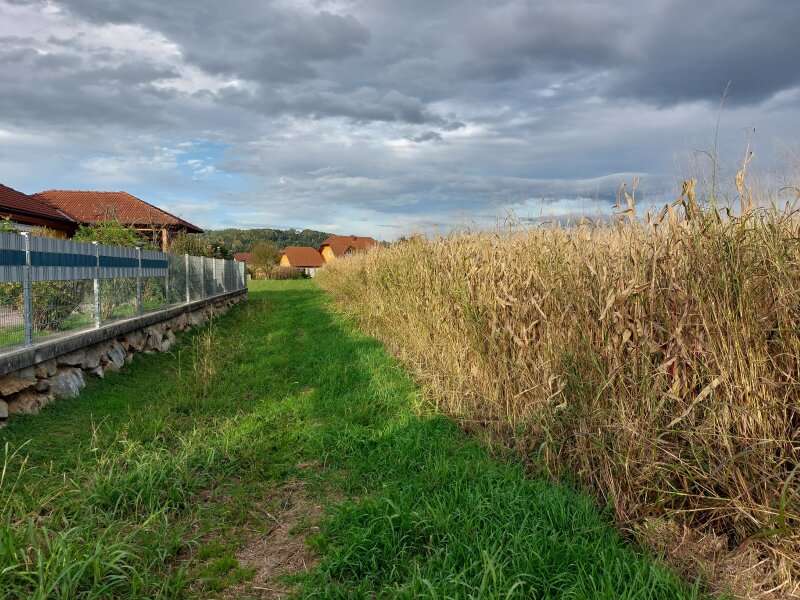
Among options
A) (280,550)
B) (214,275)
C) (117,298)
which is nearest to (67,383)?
(117,298)

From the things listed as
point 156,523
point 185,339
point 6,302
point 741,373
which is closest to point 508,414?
point 741,373

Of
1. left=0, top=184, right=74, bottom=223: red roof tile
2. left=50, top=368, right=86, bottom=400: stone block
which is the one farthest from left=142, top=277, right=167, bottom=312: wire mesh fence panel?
left=0, top=184, right=74, bottom=223: red roof tile

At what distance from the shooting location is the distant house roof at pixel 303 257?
76.6 meters

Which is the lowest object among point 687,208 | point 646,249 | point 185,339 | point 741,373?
point 185,339

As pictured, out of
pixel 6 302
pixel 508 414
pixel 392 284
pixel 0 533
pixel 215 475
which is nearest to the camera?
pixel 0 533

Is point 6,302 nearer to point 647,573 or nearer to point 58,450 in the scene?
point 58,450

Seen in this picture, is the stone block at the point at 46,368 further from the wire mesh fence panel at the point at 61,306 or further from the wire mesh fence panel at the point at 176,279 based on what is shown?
the wire mesh fence panel at the point at 176,279

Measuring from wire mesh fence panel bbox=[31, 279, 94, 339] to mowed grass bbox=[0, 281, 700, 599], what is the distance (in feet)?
3.43

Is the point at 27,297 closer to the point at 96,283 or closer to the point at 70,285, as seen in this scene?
the point at 70,285

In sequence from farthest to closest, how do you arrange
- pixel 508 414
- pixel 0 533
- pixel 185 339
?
pixel 185 339 → pixel 508 414 → pixel 0 533

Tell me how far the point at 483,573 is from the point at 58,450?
3874 millimetres

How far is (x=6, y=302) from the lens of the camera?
5754mm

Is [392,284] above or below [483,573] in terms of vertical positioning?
above

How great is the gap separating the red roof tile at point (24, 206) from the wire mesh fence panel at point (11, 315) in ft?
51.4
